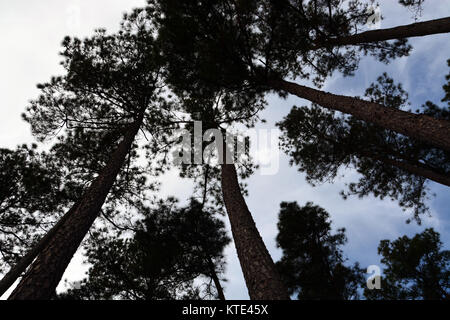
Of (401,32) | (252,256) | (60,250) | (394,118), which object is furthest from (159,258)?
(401,32)

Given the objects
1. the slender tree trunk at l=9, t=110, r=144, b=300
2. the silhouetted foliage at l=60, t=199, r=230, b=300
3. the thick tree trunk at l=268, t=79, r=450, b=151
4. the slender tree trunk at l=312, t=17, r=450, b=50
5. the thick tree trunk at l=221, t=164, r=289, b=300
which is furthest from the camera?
the silhouetted foliage at l=60, t=199, r=230, b=300

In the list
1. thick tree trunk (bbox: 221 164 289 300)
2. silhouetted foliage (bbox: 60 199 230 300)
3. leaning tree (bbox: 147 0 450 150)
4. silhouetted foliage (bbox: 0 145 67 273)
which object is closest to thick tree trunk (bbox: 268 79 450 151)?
leaning tree (bbox: 147 0 450 150)

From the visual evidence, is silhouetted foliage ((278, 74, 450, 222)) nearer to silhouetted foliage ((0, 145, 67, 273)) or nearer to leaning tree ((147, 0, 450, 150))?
leaning tree ((147, 0, 450, 150))

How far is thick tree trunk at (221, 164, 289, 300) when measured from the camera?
2771 millimetres

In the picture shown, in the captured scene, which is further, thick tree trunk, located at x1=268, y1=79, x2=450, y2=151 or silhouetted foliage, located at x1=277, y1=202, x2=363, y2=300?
silhouetted foliage, located at x1=277, y1=202, x2=363, y2=300

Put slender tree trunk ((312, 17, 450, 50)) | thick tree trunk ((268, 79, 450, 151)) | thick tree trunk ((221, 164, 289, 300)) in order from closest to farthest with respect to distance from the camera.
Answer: thick tree trunk ((221, 164, 289, 300)), thick tree trunk ((268, 79, 450, 151)), slender tree trunk ((312, 17, 450, 50))

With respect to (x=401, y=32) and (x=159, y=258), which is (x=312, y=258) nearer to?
(x=159, y=258)

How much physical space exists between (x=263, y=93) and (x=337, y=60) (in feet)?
9.97

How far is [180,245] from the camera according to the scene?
733 centimetres

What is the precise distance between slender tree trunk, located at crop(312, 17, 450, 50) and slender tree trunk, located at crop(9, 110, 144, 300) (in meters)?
7.83

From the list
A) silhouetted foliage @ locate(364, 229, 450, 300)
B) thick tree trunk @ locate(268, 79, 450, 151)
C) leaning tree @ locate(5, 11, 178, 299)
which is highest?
leaning tree @ locate(5, 11, 178, 299)

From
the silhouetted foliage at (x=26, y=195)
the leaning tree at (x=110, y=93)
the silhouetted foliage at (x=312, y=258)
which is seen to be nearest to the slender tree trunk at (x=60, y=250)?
the leaning tree at (x=110, y=93)
